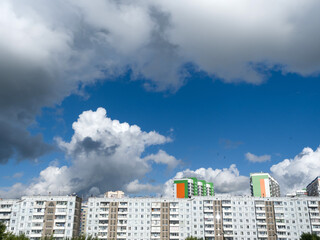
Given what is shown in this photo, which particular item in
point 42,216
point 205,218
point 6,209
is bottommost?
point 205,218

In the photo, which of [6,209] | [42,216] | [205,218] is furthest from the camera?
[205,218]

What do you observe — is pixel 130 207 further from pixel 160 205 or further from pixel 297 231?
pixel 297 231

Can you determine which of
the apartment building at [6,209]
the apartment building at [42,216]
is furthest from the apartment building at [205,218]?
the apartment building at [6,209]

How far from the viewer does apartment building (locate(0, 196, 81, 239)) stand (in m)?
116

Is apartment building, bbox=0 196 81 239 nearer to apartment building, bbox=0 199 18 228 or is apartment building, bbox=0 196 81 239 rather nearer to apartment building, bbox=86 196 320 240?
apartment building, bbox=0 199 18 228

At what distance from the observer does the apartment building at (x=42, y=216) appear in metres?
116

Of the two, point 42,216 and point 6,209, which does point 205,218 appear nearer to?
point 42,216

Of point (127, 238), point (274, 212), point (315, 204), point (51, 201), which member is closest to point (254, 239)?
point (274, 212)

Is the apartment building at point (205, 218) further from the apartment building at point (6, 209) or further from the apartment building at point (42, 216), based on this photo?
the apartment building at point (6, 209)

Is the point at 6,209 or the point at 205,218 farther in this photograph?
the point at 205,218

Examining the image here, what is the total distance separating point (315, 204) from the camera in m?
124

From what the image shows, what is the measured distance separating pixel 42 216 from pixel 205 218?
2659 inches

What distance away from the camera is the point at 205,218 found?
409 ft

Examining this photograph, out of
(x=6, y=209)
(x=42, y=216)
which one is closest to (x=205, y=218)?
(x=42, y=216)
